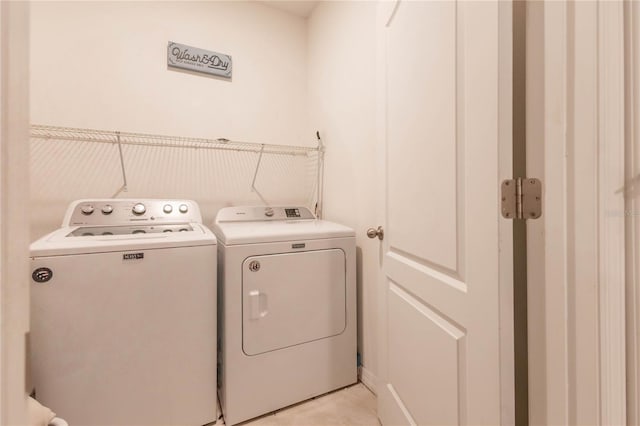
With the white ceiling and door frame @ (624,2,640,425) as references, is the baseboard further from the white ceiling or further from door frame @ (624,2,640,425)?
the white ceiling

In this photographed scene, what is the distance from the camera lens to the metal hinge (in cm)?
67

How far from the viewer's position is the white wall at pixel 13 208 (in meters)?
0.30

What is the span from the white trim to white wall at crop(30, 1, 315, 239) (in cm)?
208

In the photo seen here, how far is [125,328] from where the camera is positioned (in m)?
1.25

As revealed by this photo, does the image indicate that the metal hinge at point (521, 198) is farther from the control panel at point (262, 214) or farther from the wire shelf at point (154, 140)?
the wire shelf at point (154, 140)

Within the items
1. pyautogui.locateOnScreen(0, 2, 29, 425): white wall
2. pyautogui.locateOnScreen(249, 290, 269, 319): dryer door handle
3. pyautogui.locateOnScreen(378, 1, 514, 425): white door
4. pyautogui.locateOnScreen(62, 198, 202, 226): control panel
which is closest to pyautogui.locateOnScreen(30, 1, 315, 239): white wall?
pyautogui.locateOnScreen(62, 198, 202, 226): control panel

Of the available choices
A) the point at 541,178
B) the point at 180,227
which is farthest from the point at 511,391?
the point at 180,227

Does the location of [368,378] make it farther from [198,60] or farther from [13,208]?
[198,60]

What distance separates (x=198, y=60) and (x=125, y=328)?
1.89 meters

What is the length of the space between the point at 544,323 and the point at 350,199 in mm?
1395

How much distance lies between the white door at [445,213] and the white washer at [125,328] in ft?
2.97

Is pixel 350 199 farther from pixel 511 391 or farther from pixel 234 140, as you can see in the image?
pixel 511 391

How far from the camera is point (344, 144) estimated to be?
2031 mm

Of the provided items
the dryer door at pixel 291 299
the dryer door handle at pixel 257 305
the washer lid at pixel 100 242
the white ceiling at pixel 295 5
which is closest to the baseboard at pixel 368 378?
the dryer door at pixel 291 299
